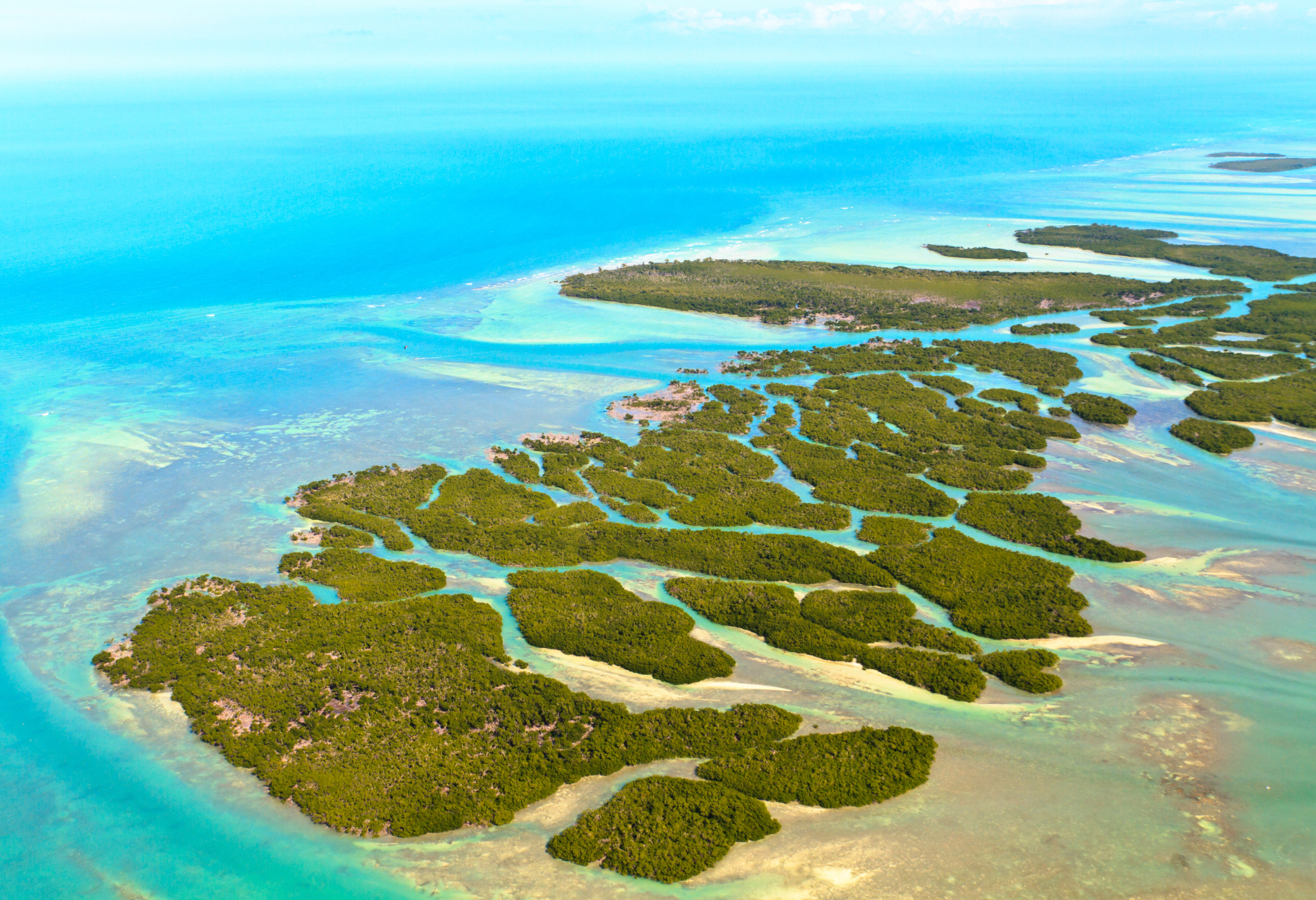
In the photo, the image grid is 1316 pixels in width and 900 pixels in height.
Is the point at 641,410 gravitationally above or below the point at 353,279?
below

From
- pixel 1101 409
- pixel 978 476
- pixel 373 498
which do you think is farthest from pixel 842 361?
pixel 373 498

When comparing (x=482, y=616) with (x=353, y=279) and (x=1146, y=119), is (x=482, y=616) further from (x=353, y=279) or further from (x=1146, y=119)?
(x=1146, y=119)

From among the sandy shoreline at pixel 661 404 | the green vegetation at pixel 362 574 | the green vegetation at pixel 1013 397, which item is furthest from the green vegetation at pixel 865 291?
the green vegetation at pixel 362 574

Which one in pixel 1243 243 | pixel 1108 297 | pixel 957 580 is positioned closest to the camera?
pixel 957 580

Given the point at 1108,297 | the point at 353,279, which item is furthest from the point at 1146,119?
the point at 353,279

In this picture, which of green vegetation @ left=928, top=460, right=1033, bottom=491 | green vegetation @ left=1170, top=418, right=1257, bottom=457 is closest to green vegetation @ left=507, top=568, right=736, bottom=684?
green vegetation @ left=928, top=460, right=1033, bottom=491

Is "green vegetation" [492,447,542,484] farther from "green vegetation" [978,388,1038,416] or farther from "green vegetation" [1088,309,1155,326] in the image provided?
"green vegetation" [1088,309,1155,326]
